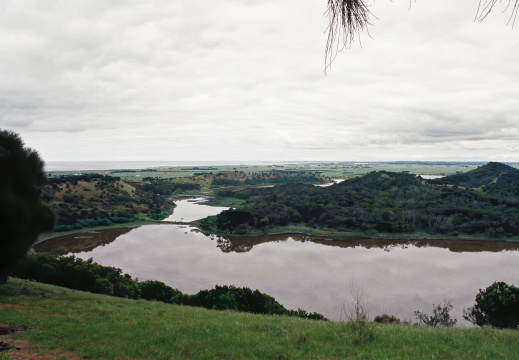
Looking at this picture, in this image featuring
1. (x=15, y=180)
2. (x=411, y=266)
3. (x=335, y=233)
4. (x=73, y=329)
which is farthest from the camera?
(x=335, y=233)

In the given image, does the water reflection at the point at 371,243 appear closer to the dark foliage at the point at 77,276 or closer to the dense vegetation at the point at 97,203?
the dark foliage at the point at 77,276

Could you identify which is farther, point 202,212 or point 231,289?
point 202,212

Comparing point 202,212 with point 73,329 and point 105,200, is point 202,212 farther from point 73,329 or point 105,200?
point 73,329

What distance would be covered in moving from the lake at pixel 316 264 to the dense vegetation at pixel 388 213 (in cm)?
1015

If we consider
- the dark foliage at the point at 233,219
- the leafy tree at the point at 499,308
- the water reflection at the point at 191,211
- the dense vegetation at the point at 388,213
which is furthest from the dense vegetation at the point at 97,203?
the leafy tree at the point at 499,308

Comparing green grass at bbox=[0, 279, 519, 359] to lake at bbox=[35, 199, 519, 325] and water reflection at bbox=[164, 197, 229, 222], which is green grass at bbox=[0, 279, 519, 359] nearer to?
lake at bbox=[35, 199, 519, 325]

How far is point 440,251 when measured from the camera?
8019cm

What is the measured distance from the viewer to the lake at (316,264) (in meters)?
49.3

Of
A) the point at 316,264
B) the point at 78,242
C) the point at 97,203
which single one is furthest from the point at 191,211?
the point at 316,264

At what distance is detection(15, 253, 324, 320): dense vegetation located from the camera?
1339 inches

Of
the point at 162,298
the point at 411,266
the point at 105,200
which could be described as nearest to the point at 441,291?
the point at 411,266

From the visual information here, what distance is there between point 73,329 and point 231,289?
23685 millimetres

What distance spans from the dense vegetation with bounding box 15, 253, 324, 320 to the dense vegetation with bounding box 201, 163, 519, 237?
6200 centimetres

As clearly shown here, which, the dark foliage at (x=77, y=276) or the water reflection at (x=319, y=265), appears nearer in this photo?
the dark foliage at (x=77, y=276)
